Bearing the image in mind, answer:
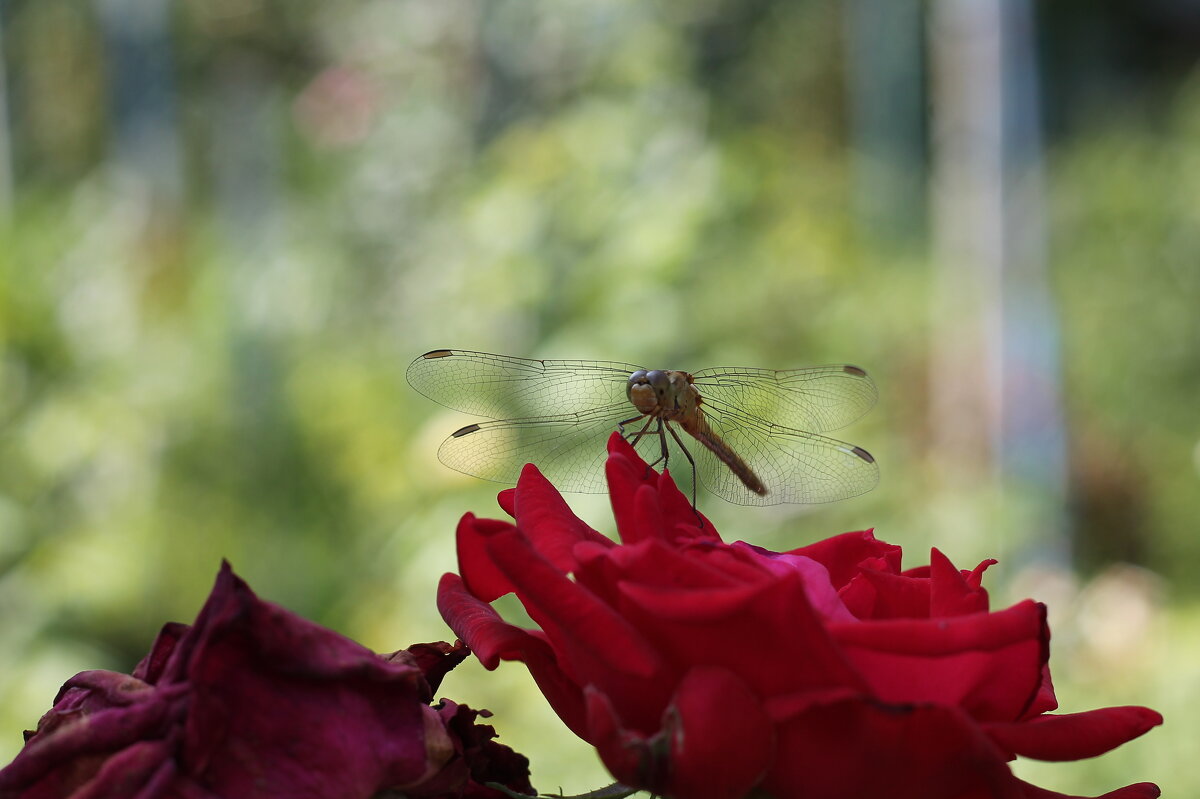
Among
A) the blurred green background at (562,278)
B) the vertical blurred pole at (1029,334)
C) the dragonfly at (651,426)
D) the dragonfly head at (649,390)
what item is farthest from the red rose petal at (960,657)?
the vertical blurred pole at (1029,334)

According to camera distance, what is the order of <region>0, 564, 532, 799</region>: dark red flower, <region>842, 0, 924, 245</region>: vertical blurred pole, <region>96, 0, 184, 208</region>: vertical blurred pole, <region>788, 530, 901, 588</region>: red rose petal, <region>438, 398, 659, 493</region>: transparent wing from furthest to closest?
<region>842, 0, 924, 245</region>: vertical blurred pole
<region>96, 0, 184, 208</region>: vertical blurred pole
<region>438, 398, 659, 493</region>: transparent wing
<region>788, 530, 901, 588</region>: red rose petal
<region>0, 564, 532, 799</region>: dark red flower

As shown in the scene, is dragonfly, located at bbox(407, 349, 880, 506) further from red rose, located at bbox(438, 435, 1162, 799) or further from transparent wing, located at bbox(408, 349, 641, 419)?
red rose, located at bbox(438, 435, 1162, 799)

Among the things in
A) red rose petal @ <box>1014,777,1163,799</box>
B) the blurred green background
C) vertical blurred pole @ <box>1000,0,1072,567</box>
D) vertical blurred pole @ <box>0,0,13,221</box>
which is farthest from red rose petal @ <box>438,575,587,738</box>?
vertical blurred pole @ <box>0,0,13,221</box>

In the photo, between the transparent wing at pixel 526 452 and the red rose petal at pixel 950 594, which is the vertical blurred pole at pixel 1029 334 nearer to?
the transparent wing at pixel 526 452

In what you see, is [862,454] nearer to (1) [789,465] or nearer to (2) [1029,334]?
(1) [789,465]

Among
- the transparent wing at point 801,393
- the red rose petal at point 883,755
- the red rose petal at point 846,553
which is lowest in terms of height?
the red rose petal at point 883,755

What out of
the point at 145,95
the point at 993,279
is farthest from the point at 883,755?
the point at 145,95

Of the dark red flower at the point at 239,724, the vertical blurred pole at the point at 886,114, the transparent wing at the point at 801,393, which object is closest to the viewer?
the dark red flower at the point at 239,724
